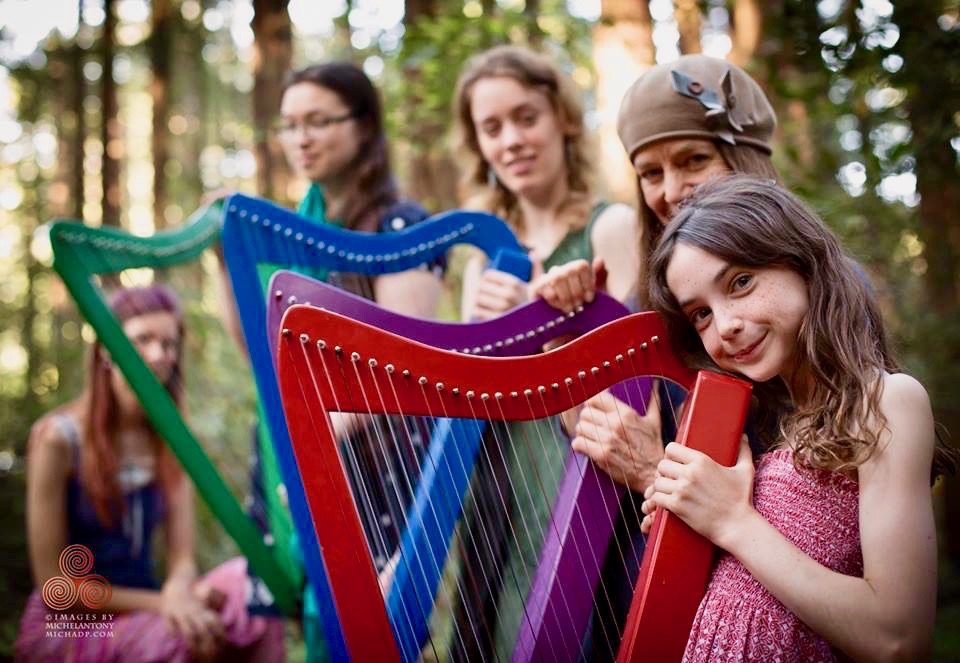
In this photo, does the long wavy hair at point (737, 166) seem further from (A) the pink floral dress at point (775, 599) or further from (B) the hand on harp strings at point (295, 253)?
(A) the pink floral dress at point (775, 599)

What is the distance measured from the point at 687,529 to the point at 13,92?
10.4 meters

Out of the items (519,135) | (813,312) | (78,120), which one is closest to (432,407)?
(813,312)

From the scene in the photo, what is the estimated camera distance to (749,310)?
1387 millimetres

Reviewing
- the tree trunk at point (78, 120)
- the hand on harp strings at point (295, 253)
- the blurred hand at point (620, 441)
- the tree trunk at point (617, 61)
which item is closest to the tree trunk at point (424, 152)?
the tree trunk at point (617, 61)

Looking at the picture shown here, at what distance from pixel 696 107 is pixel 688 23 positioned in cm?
254

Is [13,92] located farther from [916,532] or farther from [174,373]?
[916,532]

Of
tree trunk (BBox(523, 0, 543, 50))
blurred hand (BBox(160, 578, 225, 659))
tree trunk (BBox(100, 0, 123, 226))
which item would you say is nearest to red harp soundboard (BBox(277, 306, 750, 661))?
blurred hand (BBox(160, 578, 225, 659))

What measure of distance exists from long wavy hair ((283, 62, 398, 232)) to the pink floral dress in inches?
65.1

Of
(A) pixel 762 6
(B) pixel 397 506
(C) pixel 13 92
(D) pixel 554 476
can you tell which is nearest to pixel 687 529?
(D) pixel 554 476

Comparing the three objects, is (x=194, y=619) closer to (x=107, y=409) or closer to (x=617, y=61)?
(x=107, y=409)

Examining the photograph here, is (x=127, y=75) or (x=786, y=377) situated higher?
(x=127, y=75)

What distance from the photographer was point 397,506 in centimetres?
224

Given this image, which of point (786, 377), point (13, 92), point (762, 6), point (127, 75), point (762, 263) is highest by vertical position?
point (127, 75)
